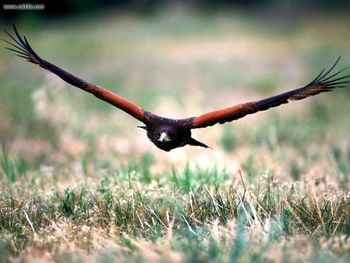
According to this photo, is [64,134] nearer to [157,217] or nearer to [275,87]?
[157,217]

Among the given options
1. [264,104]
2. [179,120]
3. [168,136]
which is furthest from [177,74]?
[264,104]

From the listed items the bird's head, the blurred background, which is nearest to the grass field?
the blurred background

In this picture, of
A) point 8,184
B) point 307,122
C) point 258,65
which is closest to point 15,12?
point 258,65

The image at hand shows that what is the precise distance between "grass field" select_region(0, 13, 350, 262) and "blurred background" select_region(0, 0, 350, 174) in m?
0.04

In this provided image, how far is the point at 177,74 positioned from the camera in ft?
51.1

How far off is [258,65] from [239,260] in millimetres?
13134

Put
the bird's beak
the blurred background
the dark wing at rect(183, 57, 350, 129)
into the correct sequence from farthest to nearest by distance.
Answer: the blurred background
the bird's beak
the dark wing at rect(183, 57, 350, 129)

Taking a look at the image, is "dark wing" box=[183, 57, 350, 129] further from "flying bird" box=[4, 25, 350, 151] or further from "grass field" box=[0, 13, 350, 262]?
"grass field" box=[0, 13, 350, 262]

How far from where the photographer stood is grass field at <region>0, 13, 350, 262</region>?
3988 millimetres

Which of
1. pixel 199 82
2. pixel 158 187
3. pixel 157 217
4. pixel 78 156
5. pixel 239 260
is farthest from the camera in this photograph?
pixel 199 82

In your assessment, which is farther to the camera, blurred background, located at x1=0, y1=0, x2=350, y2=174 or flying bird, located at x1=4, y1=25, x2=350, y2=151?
blurred background, located at x1=0, y1=0, x2=350, y2=174

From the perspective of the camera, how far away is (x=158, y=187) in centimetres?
526

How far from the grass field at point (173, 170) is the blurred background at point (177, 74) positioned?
0.13 ft

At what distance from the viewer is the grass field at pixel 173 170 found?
A: 399 centimetres
